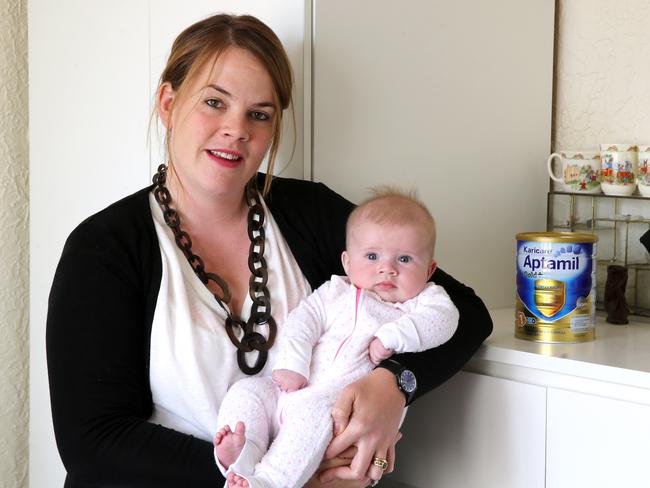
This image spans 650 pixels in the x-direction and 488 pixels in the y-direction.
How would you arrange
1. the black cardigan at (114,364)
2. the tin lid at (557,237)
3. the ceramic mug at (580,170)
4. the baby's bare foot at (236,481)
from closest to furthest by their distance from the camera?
the baby's bare foot at (236,481)
the black cardigan at (114,364)
the tin lid at (557,237)
the ceramic mug at (580,170)

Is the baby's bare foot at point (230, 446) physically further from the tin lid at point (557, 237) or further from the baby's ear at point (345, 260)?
the tin lid at point (557, 237)

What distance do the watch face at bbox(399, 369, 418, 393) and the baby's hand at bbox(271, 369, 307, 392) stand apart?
0.47ft

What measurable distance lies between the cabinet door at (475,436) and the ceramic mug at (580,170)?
55 cm

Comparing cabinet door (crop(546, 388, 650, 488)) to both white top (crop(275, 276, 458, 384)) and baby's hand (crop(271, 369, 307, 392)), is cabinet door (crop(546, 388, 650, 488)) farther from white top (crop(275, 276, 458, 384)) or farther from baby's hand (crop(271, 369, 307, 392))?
baby's hand (crop(271, 369, 307, 392))

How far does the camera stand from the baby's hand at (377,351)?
4.27 ft

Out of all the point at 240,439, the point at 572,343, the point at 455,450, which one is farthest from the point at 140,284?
the point at 572,343

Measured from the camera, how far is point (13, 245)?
6.84 feet

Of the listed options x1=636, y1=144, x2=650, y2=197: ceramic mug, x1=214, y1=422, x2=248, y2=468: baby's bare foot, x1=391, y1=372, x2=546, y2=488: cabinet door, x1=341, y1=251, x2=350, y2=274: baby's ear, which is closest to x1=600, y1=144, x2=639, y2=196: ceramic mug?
x1=636, y1=144, x2=650, y2=197: ceramic mug

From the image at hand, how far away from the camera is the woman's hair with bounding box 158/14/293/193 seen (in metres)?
1.37

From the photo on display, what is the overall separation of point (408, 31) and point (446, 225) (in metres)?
0.38

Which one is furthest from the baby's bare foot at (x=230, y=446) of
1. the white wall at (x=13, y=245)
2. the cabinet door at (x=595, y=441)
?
the white wall at (x=13, y=245)

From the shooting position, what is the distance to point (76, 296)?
1.27 metres

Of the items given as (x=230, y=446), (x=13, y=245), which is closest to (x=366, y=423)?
(x=230, y=446)

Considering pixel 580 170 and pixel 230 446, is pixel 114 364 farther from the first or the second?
pixel 580 170
